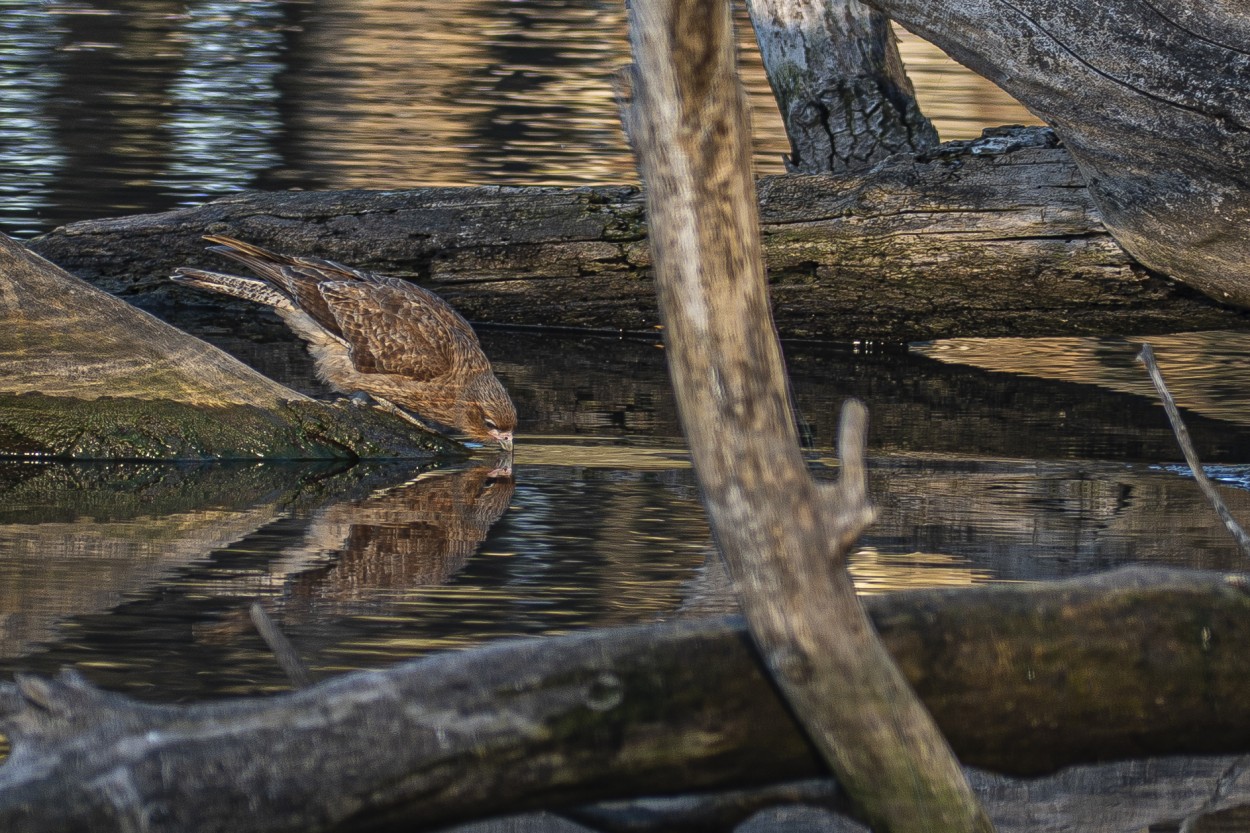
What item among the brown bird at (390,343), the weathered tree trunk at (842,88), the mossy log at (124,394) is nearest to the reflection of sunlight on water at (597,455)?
the brown bird at (390,343)

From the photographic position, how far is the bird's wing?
28.2 ft

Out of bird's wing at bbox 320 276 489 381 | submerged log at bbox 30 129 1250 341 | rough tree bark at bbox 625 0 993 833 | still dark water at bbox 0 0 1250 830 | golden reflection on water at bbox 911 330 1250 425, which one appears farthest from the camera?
golden reflection on water at bbox 911 330 1250 425

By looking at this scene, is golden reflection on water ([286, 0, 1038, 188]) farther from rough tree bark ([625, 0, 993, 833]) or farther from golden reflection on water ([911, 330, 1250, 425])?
rough tree bark ([625, 0, 993, 833])

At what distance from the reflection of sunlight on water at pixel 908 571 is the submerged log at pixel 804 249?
2788mm

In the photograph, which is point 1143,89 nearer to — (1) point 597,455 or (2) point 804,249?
(2) point 804,249

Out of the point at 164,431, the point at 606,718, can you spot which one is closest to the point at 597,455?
the point at 164,431

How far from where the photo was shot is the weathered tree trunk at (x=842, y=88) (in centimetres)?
995

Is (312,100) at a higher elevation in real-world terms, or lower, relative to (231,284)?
lower

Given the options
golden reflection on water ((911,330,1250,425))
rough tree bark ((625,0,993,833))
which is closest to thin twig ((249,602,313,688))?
rough tree bark ((625,0,993,833))

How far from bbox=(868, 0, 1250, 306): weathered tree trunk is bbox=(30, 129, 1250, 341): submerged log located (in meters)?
0.74

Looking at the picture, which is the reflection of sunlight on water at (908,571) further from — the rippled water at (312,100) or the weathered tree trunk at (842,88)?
the rippled water at (312,100)

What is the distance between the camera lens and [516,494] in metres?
7.39

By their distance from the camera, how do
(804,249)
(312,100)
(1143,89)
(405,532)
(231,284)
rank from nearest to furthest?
1. (405,532)
2. (1143,89)
3. (804,249)
4. (231,284)
5. (312,100)

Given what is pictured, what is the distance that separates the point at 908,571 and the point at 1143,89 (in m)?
2.24
